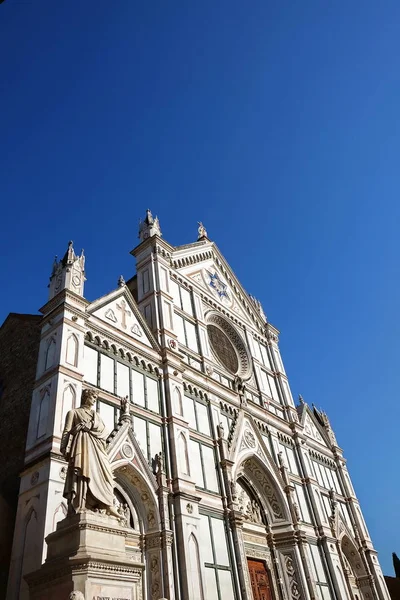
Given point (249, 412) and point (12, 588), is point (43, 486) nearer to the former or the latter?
point (12, 588)

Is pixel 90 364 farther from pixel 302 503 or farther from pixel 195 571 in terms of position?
pixel 302 503

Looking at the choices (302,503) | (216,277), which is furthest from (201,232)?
(302,503)

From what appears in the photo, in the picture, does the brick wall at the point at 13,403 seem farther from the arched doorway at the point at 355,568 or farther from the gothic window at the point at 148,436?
the arched doorway at the point at 355,568

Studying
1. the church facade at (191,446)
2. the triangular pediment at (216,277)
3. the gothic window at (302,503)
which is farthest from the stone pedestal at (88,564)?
the triangular pediment at (216,277)

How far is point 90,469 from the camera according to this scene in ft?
26.9

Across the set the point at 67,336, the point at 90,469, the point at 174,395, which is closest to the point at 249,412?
the point at 174,395

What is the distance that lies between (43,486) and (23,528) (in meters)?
1.09

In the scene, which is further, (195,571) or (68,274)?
(68,274)

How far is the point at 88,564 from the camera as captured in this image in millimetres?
6816

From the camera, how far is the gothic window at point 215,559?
15453mm

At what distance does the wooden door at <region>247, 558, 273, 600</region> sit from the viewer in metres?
18.1

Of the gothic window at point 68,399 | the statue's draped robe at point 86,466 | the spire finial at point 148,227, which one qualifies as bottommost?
the statue's draped robe at point 86,466

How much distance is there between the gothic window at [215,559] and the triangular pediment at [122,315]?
6.82 m

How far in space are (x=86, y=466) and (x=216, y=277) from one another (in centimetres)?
2038
